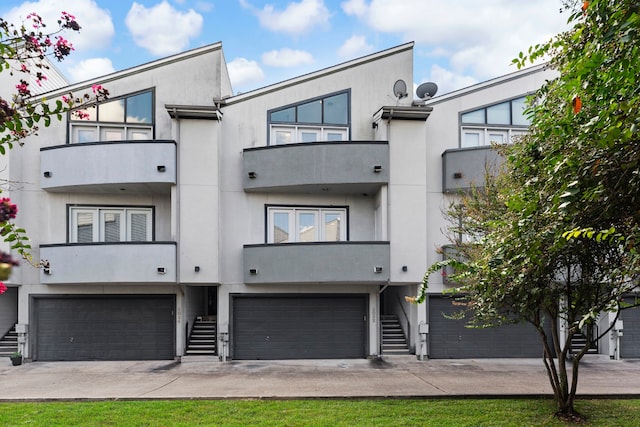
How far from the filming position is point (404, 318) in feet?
54.2

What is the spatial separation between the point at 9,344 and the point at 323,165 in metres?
12.3

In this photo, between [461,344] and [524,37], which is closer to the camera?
[524,37]

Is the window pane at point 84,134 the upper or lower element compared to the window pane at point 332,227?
upper

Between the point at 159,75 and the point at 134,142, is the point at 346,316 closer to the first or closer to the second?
the point at 134,142

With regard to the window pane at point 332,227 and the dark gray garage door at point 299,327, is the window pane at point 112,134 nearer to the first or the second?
the dark gray garage door at point 299,327

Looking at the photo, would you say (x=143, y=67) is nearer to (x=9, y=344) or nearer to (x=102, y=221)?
(x=102, y=221)

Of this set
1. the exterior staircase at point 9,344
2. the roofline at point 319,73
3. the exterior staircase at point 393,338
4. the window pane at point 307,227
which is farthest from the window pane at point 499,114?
the exterior staircase at point 9,344

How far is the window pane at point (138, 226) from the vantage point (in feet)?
52.3

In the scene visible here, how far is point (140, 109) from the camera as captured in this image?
1608 centimetres

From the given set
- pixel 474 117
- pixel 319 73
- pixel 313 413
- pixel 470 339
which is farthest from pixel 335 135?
pixel 313 413

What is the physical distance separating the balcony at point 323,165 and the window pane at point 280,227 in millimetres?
1187

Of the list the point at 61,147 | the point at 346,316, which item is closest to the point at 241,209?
the point at 346,316

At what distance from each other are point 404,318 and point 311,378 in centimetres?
555

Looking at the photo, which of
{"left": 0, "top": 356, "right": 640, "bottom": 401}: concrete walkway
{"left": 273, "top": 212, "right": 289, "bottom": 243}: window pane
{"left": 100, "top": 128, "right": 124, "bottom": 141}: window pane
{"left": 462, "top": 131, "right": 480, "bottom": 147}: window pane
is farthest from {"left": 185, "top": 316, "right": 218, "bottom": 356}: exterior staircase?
{"left": 462, "top": 131, "right": 480, "bottom": 147}: window pane
